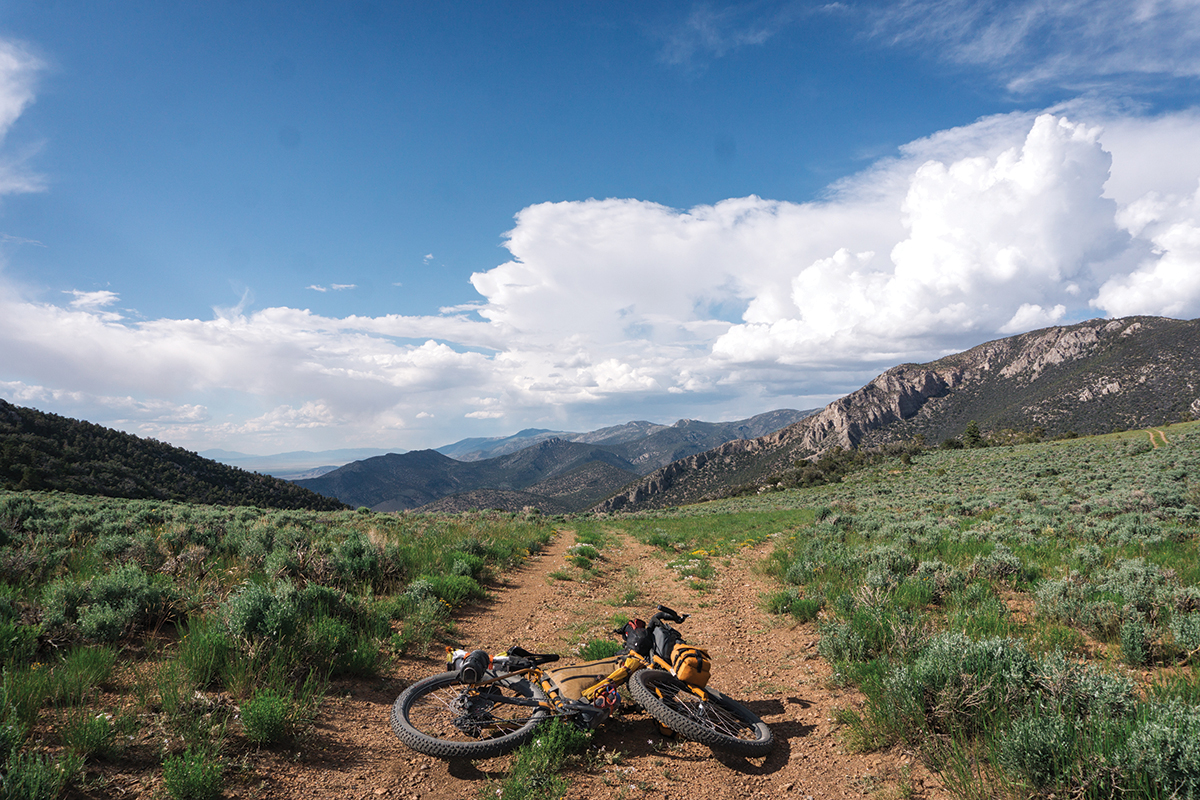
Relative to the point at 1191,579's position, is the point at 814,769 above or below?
below

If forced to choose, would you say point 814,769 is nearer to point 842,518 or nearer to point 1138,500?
point 842,518

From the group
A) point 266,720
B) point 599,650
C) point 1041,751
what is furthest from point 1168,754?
point 266,720

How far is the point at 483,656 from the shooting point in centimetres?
438

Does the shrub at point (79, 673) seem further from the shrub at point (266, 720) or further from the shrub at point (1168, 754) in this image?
the shrub at point (1168, 754)

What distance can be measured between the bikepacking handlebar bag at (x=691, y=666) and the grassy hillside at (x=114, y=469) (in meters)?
56.2

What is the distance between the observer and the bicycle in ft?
13.2

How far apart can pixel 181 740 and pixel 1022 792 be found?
5.91m

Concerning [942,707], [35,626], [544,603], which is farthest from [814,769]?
[35,626]

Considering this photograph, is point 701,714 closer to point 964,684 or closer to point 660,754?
point 660,754

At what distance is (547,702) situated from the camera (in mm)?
4410

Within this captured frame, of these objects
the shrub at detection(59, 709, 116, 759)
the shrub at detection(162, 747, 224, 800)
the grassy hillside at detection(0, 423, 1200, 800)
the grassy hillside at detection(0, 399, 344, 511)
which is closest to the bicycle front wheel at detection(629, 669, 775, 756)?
the grassy hillside at detection(0, 423, 1200, 800)

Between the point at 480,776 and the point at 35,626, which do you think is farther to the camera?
the point at 35,626

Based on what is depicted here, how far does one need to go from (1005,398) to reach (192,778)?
6549 inches

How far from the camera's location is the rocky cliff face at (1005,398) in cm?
9319
